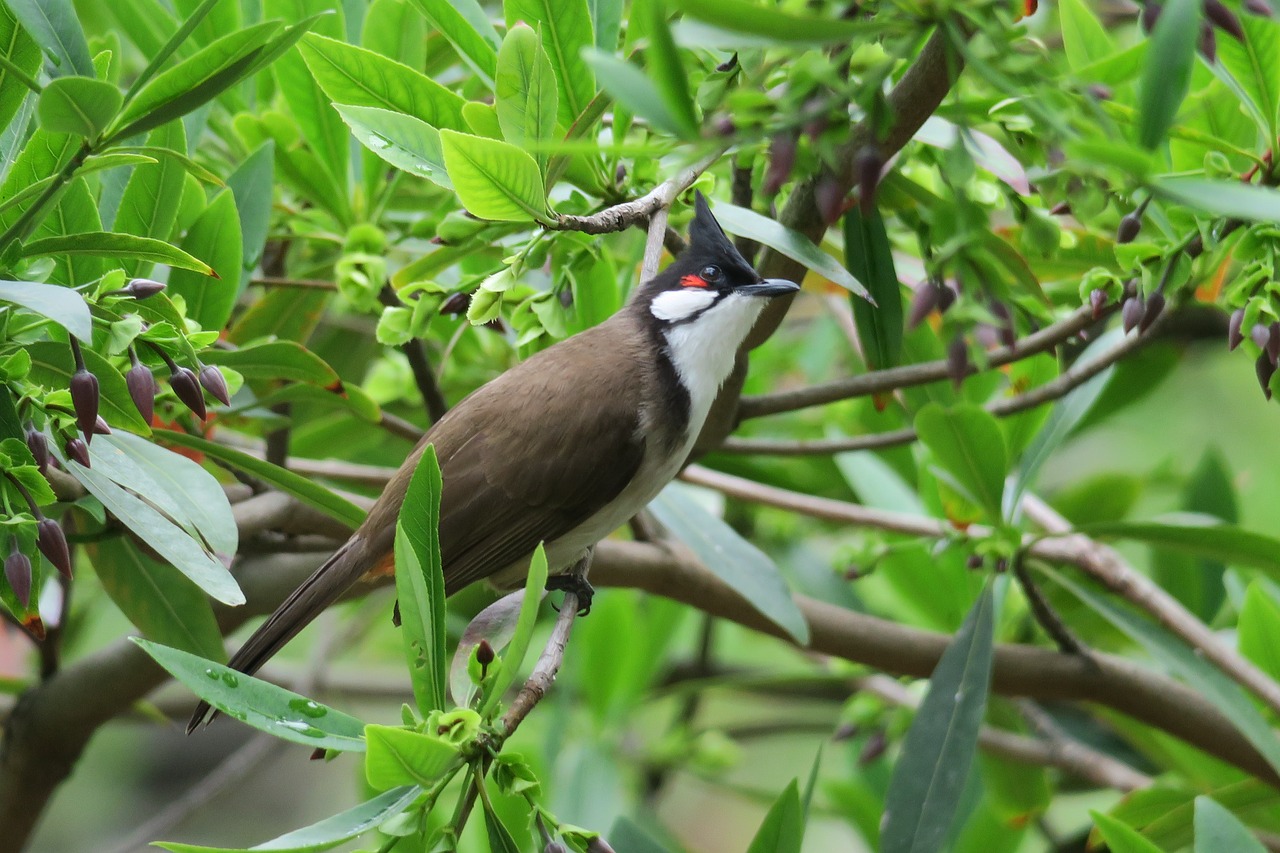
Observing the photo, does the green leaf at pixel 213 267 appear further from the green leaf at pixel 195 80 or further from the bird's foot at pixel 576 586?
the bird's foot at pixel 576 586

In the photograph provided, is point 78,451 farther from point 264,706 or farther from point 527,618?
point 527,618

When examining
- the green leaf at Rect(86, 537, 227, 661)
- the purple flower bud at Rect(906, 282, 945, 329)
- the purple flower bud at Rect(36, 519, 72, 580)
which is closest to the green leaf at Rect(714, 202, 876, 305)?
the purple flower bud at Rect(906, 282, 945, 329)

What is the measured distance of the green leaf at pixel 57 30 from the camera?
1.21 m

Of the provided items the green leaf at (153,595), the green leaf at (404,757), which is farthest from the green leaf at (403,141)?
the green leaf at (153,595)

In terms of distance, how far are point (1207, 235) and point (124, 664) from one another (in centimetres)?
163

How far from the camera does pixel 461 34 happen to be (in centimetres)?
168

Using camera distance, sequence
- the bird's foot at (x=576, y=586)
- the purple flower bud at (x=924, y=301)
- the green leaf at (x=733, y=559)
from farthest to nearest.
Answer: the bird's foot at (x=576, y=586), the green leaf at (x=733, y=559), the purple flower bud at (x=924, y=301)

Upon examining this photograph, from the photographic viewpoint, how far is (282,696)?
4.10 ft

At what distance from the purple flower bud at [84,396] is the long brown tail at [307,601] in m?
0.70

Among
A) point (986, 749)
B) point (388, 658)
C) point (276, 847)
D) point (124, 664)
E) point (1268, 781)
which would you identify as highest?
point (276, 847)

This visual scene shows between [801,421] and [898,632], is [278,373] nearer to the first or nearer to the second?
[898,632]

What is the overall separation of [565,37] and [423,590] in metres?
0.76

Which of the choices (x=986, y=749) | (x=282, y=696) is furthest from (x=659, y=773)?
(x=282, y=696)

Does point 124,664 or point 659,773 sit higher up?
point 124,664
